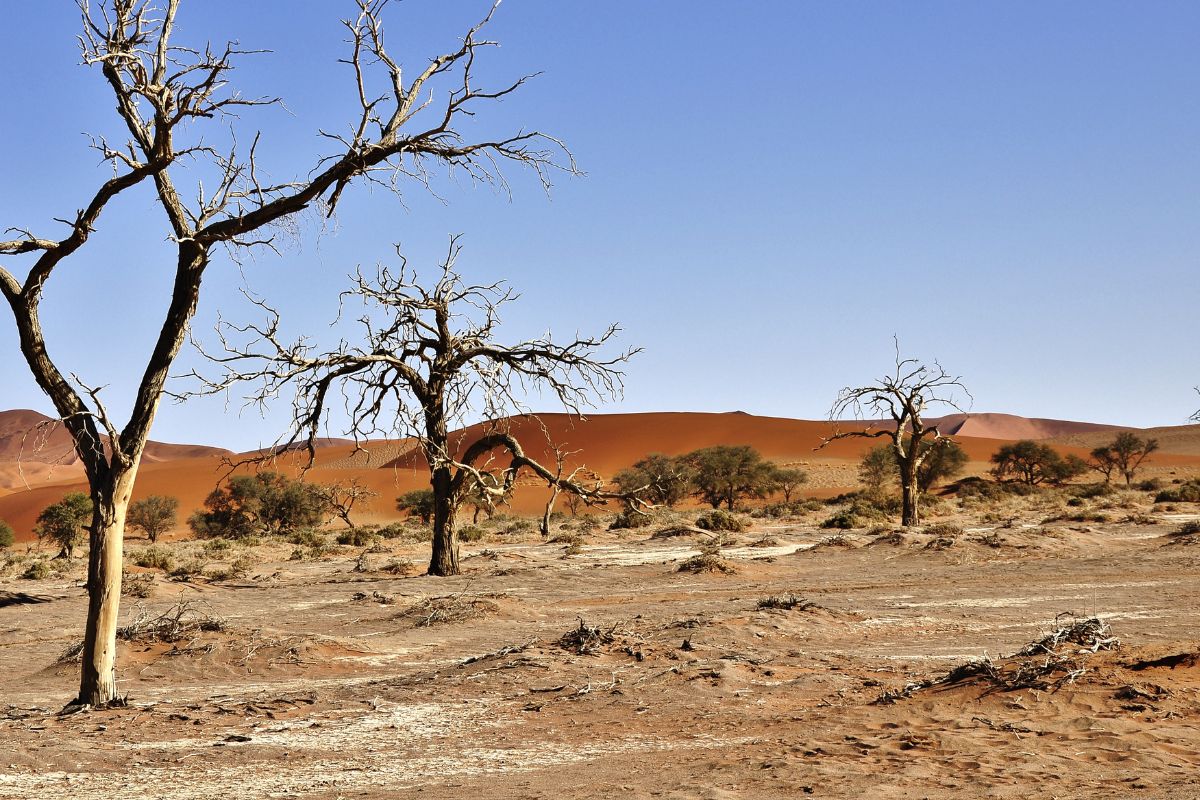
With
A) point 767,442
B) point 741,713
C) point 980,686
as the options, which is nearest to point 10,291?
point 741,713

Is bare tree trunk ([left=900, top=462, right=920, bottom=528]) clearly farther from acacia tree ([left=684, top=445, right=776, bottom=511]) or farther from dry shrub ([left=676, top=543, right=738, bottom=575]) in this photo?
acacia tree ([left=684, top=445, right=776, bottom=511])

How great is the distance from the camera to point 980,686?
8492 mm

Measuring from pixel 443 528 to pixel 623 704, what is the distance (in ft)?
43.0

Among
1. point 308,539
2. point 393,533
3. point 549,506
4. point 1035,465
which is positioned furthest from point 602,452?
point 549,506

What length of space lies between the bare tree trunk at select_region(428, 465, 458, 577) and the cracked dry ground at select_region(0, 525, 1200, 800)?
306cm

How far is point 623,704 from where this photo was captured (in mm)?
9344

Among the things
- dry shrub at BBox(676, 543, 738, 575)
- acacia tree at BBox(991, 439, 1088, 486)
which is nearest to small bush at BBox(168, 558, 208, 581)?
dry shrub at BBox(676, 543, 738, 575)

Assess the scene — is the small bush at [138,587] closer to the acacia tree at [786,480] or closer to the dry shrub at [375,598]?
the dry shrub at [375,598]

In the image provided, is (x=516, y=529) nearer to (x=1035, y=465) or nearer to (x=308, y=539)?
(x=308, y=539)

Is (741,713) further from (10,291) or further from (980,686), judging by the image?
(10,291)

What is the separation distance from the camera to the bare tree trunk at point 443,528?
21.3m

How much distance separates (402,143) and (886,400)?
83.3 feet

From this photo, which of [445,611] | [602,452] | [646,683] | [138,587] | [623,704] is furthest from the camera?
[602,452]

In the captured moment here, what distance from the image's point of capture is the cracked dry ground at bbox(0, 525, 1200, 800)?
22.7 feet
